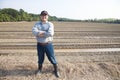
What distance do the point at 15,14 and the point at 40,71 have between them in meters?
78.0

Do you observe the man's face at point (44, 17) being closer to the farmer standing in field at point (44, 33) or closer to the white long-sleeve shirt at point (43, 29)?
the farmer standing in field at point (44, 33)

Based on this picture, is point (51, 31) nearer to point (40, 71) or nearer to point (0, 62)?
point (40, 71)

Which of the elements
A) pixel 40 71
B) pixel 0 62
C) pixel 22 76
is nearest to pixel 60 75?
pixel 40 71

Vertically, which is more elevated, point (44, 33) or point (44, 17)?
point (44, 17)

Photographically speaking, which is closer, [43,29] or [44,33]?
[44,33]

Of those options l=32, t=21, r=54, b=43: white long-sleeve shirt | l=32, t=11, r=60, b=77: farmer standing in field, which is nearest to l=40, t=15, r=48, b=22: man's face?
l=32, t=11, r=60, b=77: farmer standing in field

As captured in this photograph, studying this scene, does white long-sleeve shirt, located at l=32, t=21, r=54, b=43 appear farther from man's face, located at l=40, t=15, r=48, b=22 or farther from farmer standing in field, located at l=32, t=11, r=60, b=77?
man's face, located at l=40, t=15, r=48, b=22

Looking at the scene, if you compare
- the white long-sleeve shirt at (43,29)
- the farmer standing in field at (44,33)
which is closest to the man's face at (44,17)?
the farmer standing in field at (44,33)

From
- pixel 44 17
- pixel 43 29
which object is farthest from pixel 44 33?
pixel 44 17

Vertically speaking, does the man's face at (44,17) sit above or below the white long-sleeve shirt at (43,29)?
above

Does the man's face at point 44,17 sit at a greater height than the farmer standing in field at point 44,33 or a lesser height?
greater

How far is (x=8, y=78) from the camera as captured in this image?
6.71 meters

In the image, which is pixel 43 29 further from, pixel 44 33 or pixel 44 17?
pixel 44 17

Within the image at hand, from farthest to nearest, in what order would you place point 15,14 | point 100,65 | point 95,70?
point 15,14 < point 100,65 < point 95,70
